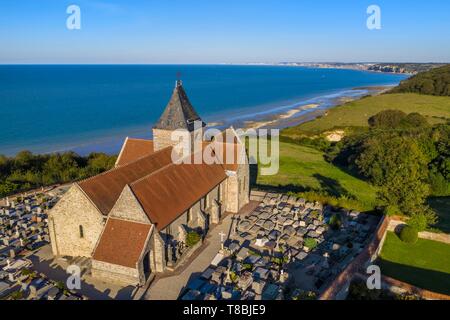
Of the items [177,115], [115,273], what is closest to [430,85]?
[177,115]

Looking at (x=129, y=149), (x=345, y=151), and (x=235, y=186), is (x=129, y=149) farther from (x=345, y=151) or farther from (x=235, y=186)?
(x=345, y=151)

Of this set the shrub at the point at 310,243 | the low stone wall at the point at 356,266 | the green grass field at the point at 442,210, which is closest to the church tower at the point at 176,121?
the shrub at the point at 310,243

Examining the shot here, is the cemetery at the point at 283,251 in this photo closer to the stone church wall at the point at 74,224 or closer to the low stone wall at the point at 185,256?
the low stone wall at the point at 185,256

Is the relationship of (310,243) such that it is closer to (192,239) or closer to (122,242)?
(192,239)

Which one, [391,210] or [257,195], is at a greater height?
[391,210]

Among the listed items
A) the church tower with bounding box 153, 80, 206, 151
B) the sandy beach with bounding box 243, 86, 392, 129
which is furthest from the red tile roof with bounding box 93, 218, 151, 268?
the sandy beach with bounding box 243, 86, 392, 129

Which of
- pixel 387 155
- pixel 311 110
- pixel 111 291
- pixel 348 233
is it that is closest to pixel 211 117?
pixel 311 110
